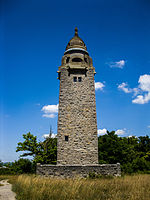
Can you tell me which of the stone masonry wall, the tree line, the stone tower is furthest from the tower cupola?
the tree line

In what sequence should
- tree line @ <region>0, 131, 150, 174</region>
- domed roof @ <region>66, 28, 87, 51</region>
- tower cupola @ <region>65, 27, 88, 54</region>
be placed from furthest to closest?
1. domed roof @ <region>66, 28, 87, 51</region>
2. tower cupola @ <region>65, 27, 88, 54</region>
3. tree line @ <region>0, 131, 150, 174</region>

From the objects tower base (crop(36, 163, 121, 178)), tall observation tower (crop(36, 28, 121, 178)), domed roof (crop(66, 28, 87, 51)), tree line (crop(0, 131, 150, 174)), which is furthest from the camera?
domed roof (crop(66, 28, 87, 51))

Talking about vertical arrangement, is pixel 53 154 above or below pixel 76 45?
below

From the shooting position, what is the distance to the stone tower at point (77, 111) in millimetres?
14234

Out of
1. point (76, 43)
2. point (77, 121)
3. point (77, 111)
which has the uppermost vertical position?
point (76, 43)

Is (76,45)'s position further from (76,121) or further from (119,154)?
(119,154)

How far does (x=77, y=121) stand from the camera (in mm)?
15227

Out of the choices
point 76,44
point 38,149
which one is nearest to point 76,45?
point 76,44

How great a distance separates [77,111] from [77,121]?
1014 mm

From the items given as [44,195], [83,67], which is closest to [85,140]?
[83,67]

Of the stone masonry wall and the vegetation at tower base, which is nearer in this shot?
the stone masonry wall

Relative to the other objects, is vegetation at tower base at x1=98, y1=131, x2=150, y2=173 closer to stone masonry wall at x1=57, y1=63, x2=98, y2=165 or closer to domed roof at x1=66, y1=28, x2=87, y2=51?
stone masonry wall at x1=57, y1=63, x2=98, y2=165

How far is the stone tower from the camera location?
14.2 metres

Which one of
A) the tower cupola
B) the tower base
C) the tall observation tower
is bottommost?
the tower base
